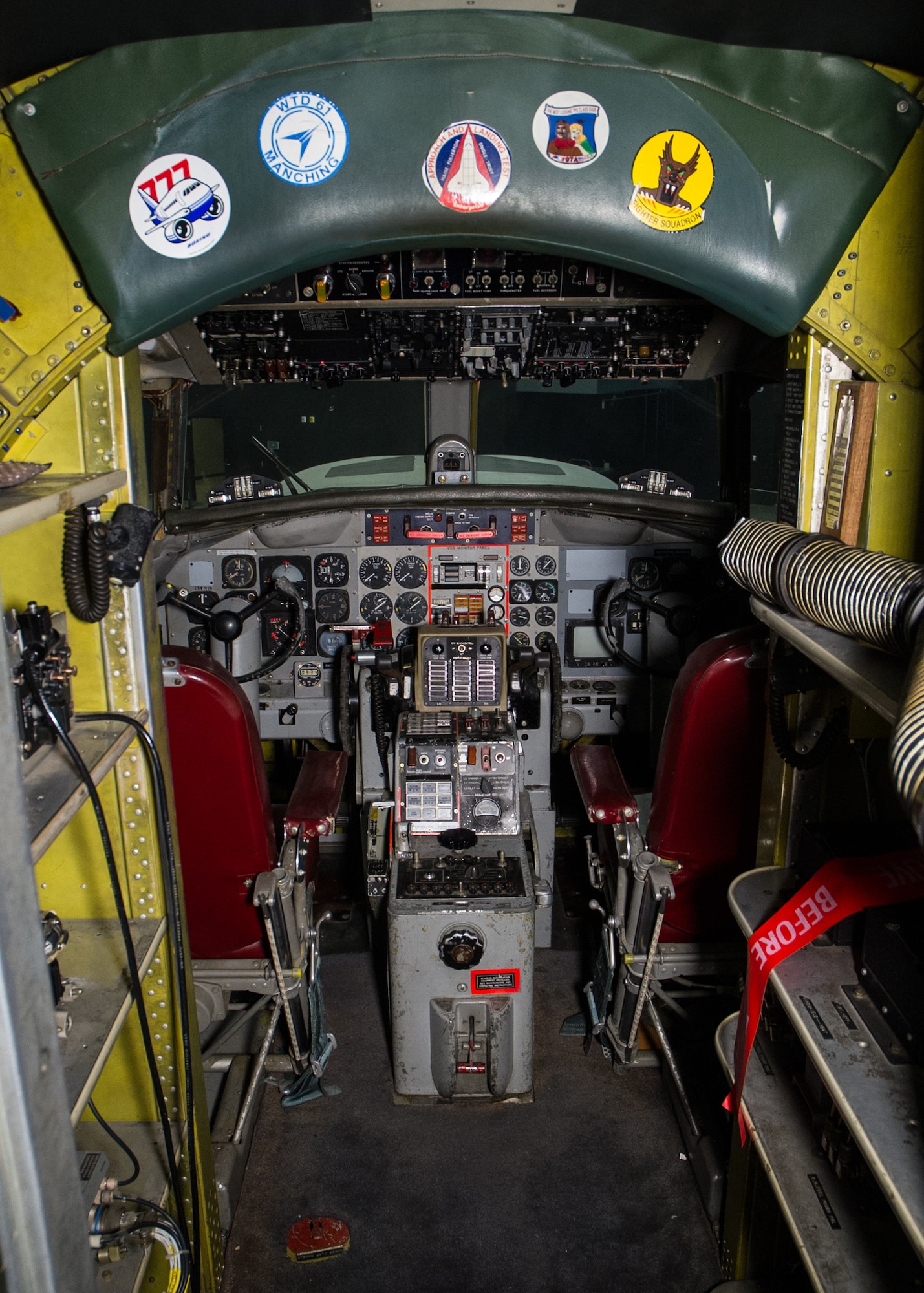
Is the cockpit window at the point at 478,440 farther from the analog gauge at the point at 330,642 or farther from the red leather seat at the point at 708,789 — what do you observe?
the red leather seat at the point at 708,789

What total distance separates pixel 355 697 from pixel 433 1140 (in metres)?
1.70

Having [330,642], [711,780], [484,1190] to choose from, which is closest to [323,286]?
[330,642]

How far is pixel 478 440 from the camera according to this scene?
4.58 meters

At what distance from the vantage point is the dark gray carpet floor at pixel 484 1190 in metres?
2.46

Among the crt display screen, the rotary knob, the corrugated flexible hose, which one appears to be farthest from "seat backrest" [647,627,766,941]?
the crt display screen

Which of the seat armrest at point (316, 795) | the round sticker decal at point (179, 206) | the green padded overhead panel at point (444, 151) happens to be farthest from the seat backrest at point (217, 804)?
the round sticker decal at point (179, 206)

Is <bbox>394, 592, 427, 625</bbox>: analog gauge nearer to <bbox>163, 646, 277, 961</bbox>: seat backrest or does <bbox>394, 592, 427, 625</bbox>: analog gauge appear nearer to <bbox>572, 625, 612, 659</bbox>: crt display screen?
<bbox>572, 625, 612, 659</bbox>: crt display screen

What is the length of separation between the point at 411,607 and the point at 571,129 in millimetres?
3031

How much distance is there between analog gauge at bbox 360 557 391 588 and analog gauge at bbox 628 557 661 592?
3.92ft

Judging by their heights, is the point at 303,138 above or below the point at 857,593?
above

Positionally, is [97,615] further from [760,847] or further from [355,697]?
[355,697]

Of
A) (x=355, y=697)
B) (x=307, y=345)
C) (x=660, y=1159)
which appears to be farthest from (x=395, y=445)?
(x=660, y=1159)

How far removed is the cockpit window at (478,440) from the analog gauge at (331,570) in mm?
358

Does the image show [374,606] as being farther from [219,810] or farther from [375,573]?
[219,810]
